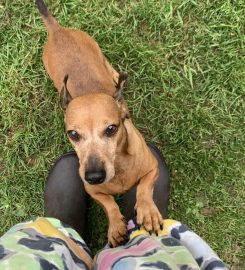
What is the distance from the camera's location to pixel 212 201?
4.07 metres

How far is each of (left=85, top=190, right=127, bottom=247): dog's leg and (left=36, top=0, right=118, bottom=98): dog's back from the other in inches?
32.2

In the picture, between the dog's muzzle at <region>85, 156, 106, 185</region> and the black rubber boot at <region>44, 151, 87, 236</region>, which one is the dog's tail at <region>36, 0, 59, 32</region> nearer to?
the black rubber boot at <region>44, 151, 87, 236</region>

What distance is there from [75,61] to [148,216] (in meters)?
1.36

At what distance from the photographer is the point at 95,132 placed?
3062 millimetres

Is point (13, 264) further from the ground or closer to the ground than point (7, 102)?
further from the ground

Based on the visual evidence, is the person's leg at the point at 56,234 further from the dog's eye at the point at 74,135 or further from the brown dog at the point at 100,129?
the dog's eye at the point at 74,135

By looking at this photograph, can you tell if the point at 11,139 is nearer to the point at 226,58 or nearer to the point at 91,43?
the point at 91,43

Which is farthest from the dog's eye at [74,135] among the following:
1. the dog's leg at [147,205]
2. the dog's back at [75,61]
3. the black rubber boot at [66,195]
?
the black rubber boot at [66,195]

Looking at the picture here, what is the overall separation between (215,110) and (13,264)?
2.52 meters

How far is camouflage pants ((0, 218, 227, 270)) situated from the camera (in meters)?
2.42

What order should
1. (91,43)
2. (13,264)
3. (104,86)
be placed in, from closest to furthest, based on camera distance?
1. (13,264)
2. (104,86)
3. (91,43)

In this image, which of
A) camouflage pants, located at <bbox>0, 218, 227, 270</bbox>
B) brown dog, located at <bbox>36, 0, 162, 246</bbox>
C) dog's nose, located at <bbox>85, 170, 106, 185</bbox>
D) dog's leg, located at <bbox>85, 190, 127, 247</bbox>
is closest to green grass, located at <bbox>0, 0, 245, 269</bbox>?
brown dog, located at <bbox>36, 0, 162, 246</bbox>

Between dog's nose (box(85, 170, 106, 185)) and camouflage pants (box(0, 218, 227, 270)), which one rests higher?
dog's nose (box(85, 170, 106, 185))

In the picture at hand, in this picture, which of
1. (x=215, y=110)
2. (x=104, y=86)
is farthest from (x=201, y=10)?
(x=104, y=86)
